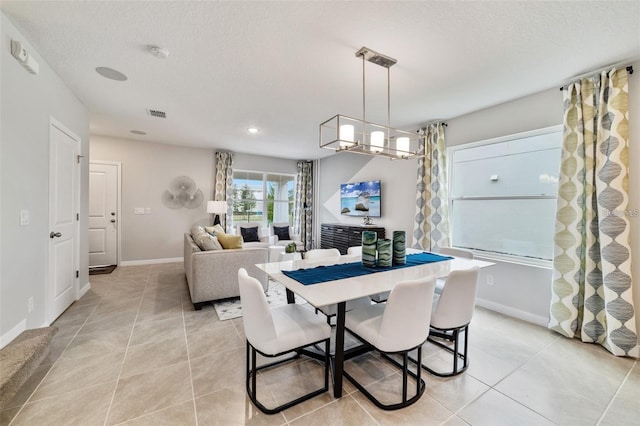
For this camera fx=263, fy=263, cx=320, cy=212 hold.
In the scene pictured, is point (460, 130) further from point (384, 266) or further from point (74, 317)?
point (74, 317)

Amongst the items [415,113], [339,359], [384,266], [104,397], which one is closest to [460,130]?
[415,113]

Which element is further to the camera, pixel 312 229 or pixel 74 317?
pixel 312 229

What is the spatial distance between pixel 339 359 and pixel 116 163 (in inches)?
221

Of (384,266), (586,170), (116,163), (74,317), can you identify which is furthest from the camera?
(116,163)

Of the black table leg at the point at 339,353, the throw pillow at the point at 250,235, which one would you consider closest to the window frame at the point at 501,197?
the black table leg at the point at 339,353

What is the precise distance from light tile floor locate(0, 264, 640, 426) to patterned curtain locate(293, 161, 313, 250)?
4311 mm

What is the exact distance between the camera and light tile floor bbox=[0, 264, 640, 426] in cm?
156

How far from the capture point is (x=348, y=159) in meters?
5.96

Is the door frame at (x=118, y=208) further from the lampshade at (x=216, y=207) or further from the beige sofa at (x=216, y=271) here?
the beige sofa at (x=216, y=271)

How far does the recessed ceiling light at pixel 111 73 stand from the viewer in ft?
8.34

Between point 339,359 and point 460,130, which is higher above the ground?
point 460,130

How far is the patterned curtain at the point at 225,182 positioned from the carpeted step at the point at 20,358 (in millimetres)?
4029

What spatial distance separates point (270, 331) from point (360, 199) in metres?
4.20

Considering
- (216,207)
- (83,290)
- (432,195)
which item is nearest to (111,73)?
(83,290)
